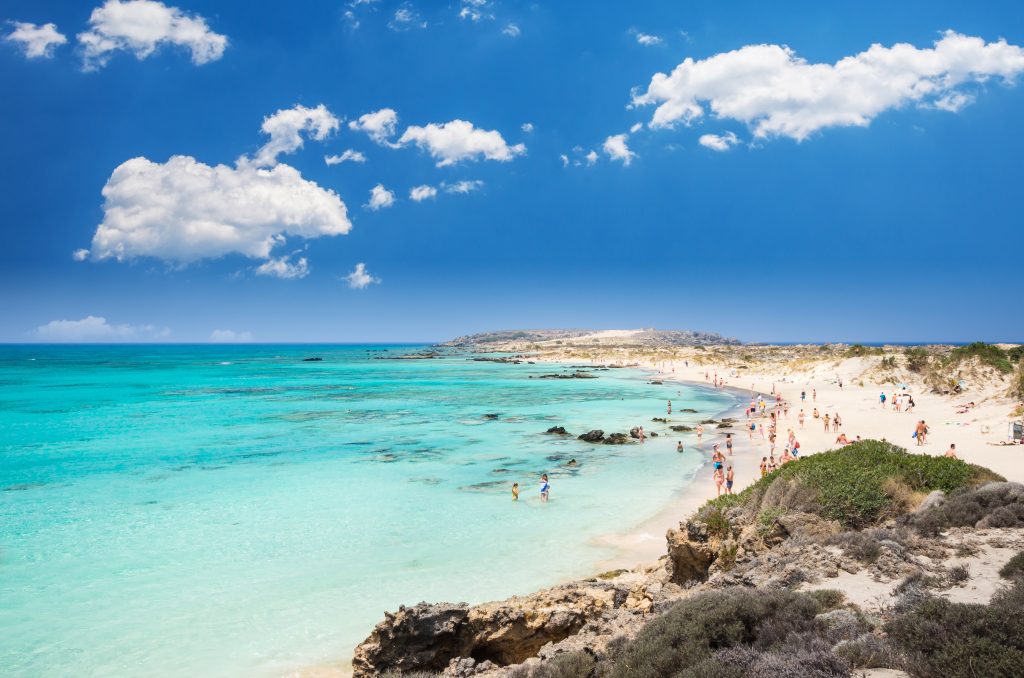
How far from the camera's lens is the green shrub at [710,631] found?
17.7 ft

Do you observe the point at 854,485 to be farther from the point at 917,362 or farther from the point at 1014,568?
the point at 917,362

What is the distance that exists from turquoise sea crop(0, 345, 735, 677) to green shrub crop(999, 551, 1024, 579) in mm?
8221

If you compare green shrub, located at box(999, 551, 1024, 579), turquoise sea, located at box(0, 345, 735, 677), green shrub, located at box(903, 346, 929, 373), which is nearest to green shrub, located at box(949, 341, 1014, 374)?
green shrub, located at box(903, 346, 929, 373)

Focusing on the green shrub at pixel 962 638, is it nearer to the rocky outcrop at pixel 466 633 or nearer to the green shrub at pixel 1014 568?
the green shrub at pixel 1014 568

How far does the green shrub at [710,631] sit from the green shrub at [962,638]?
2.98 feet

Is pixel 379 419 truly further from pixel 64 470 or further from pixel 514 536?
pixel 514 536

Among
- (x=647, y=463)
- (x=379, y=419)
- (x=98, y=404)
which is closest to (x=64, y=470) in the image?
(x=379, y=419)

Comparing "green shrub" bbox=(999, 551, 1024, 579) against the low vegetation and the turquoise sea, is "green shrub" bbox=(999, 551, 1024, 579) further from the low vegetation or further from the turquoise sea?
the turquoise sea

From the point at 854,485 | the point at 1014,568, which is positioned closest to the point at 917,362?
the point at 854,485

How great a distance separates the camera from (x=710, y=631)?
230 inches

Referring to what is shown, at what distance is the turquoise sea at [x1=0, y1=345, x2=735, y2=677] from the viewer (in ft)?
35.5

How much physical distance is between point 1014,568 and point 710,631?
4.37 meters

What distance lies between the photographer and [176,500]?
2019 cm

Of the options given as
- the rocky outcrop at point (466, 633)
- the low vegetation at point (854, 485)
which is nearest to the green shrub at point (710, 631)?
the rocky outcrop at point (466, 633)
